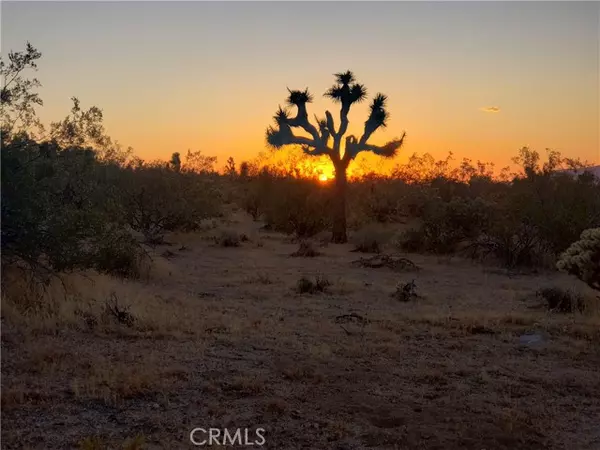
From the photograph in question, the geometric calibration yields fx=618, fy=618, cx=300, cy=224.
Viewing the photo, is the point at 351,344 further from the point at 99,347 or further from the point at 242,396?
the point at 99,347

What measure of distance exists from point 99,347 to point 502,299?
838cm

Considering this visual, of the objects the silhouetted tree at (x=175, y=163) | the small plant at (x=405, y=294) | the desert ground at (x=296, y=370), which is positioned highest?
the silhouetted tree at (x=175, y=163)

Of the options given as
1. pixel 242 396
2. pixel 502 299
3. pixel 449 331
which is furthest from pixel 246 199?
pixel 242 396

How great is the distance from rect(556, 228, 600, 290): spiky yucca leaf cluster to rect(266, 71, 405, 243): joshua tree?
14.4 m

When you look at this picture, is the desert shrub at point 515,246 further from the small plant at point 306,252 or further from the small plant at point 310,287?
the small plant at point 310,287

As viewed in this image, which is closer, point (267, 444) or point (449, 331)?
point (267, 444)

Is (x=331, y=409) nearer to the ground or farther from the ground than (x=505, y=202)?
nearer to the ground

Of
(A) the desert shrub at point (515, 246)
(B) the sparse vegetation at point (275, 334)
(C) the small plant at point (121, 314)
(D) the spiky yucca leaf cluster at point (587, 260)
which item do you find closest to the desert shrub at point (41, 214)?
(B) the sparse vegetation at point (275, 334)

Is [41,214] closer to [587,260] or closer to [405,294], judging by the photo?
[405,294]

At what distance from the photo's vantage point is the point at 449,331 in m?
9.17

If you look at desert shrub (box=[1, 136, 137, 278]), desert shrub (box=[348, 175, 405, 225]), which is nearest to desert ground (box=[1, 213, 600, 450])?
desert shrub (box=[1, 136, 137, 278])

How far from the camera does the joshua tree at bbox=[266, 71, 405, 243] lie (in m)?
23.8

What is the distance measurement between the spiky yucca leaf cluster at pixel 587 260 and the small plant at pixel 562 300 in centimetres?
133

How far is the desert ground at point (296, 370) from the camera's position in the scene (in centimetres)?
511
